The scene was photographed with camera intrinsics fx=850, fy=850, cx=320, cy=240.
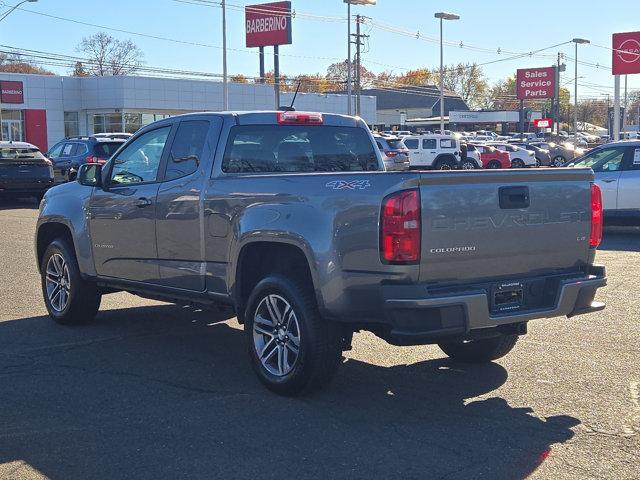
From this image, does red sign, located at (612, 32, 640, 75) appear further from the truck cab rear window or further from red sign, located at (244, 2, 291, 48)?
the truck cab rear window

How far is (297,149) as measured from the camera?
22.5 ft

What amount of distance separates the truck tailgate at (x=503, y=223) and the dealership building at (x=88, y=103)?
5161cm

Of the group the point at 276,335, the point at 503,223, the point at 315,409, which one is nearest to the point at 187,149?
the point at 276,335

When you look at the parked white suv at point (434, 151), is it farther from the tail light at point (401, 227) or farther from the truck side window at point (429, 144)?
the tail light at point (401, 227)

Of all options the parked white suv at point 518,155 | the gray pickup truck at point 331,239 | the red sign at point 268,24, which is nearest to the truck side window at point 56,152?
the gray pickup truck at point 331,239

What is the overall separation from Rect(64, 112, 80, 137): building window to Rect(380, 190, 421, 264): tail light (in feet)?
183

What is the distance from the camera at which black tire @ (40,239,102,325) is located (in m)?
7.89

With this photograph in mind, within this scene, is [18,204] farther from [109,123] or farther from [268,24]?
[268,24]

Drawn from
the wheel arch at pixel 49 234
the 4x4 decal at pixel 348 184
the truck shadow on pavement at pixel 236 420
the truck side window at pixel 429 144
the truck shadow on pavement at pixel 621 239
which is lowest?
the truck shadow on pavement at pixel 236 420

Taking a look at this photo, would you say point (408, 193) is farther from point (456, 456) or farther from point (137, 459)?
point (137, 459)

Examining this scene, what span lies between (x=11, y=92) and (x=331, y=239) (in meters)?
51.5

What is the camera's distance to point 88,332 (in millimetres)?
7855

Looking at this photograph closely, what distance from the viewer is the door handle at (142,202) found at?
692cm

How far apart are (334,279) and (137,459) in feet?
5.13
